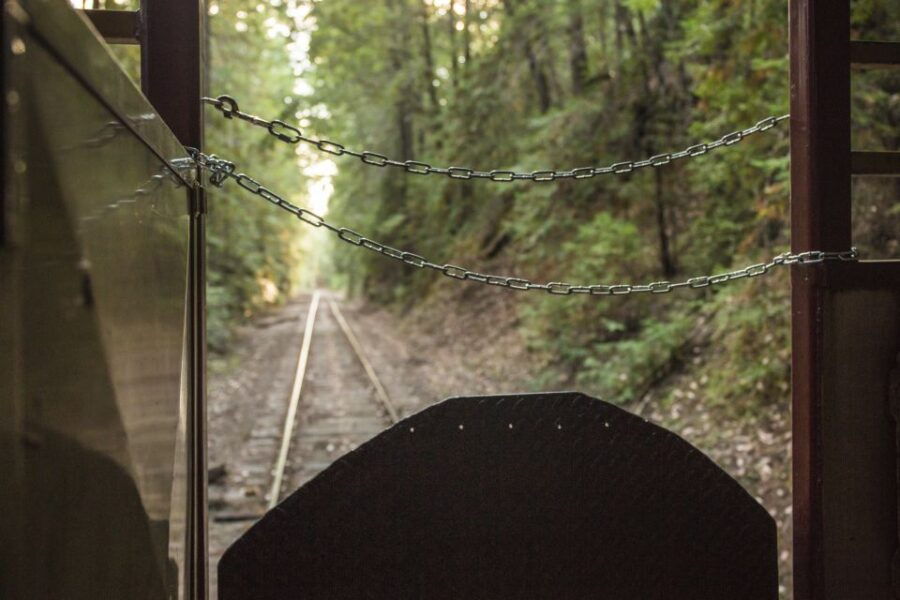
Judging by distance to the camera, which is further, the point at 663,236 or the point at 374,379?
the point at 374,379

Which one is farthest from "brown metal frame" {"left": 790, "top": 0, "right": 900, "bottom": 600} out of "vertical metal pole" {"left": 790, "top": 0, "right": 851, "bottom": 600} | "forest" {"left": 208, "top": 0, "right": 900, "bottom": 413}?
"forest" {"left": 208, "top": 0, "right": 900, "bottom": 413}

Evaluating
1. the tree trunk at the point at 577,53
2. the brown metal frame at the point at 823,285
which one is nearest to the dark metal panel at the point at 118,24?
the brown metal frame at the point at 823,285

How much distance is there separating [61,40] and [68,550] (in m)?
0.91

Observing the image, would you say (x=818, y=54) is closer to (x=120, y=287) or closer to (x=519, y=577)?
(x=519, y=577)

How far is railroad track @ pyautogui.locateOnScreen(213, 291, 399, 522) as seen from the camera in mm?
9953

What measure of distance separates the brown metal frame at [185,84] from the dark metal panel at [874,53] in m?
2.72

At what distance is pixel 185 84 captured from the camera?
10.3ft

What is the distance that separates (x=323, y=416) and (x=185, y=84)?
10.7 metres

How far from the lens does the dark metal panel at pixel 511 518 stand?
292 cm

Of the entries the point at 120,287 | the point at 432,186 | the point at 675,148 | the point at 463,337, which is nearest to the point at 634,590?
the point at 120,287

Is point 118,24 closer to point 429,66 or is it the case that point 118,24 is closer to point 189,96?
point 189,96

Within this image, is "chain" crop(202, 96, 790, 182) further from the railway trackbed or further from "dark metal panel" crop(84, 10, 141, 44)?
the railway trackbed

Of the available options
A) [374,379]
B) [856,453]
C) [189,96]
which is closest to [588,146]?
[374,379]

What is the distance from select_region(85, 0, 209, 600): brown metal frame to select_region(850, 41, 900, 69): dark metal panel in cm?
272
